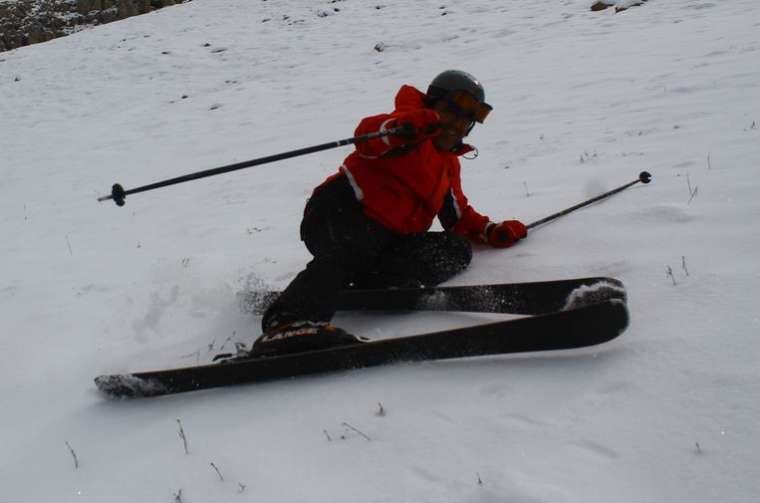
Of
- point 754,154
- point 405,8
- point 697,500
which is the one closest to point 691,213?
point 754,154

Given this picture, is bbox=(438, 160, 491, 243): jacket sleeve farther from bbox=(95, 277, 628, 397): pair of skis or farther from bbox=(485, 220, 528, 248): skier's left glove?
bbox=(95, 277, 628, 397): pair of skis

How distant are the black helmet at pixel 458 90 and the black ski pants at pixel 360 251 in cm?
69

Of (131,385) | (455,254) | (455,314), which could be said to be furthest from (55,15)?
(455,314)

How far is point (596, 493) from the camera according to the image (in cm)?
192

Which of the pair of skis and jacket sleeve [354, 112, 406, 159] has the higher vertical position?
jacket sleeve [354, 112, 406, 159]

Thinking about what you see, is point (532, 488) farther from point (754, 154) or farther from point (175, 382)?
point (754, 154)

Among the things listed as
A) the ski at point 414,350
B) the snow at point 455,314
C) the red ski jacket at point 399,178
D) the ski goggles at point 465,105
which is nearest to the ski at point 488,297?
the snow at point 455,314

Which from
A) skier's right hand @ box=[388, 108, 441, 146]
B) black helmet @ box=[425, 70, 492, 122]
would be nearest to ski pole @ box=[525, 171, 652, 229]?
black helmet @ box=[425, 70, 492, 122]

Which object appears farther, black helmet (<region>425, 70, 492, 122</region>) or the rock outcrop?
the rock outcrop

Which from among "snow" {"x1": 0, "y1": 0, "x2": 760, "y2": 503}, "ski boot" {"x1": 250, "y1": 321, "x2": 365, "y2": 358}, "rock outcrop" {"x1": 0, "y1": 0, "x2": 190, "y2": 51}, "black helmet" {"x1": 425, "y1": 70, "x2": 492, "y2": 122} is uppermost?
"rock outcrop" {"x1": 0, "y1": 0, "x2": 190, "y2": 51}

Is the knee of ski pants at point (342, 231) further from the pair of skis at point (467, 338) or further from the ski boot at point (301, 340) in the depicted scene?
the ski boot at point (301, 340)

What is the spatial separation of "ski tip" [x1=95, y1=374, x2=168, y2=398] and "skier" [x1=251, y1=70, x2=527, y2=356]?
0.62 meters

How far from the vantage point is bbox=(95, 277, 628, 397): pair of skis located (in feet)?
8.45

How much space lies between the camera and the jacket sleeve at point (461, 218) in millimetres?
4230
